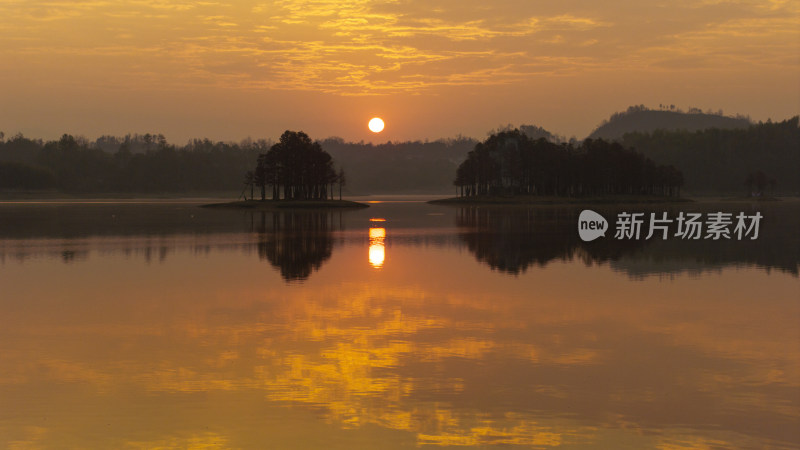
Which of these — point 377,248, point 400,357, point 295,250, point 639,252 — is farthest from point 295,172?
point 400,357

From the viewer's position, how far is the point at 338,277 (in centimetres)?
3859

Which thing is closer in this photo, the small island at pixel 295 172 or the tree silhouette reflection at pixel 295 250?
the tree silhouette reflection at pixel 295 250

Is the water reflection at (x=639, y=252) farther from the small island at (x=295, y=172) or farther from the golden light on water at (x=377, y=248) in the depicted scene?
the small island at (x=295, y=172)

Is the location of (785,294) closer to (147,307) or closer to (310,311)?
(310,311)

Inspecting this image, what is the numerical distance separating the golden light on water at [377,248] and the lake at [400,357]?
166 inches

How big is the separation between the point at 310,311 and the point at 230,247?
31539mm

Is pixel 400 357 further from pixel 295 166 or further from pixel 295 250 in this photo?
pixel 295 166

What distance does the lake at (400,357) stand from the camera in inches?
576

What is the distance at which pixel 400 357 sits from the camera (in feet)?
66.7

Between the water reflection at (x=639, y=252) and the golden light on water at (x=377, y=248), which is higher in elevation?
the water reflection at (x=639, y=252)

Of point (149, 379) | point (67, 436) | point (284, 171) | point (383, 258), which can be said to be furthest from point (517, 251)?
point (284, 171)

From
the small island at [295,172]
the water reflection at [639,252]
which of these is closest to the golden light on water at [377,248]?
the water reflection at [639,252]

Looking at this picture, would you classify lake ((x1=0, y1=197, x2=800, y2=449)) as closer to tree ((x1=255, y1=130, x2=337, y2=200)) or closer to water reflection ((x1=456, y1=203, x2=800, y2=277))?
water reflection ((x1=456, y1=203, x2=800, y2=277))

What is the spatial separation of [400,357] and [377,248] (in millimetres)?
37996
